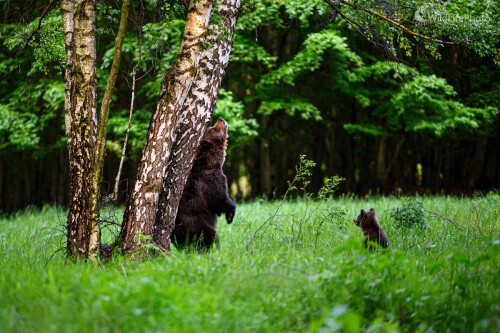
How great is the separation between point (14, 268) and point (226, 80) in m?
14.8

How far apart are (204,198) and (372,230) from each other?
2203mm

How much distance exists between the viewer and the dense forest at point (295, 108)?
52.4 feet

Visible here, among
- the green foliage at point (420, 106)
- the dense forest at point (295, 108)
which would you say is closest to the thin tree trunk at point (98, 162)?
the dense forest at point (295, 108)

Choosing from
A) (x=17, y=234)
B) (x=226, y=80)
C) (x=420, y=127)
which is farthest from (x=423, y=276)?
(x=226, y=80)

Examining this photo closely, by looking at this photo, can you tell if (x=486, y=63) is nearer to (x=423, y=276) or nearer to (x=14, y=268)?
(x=423, y=276)

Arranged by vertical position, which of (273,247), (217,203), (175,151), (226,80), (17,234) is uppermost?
(226,80)

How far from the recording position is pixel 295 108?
61.5 ft

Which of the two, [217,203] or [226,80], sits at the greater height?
[226,80]

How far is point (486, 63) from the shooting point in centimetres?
2056

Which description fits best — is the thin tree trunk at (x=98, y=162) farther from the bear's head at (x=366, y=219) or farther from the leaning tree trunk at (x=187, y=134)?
the bear's head at (x=366, y=219)

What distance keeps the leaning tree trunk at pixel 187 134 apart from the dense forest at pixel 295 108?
9.92 feet

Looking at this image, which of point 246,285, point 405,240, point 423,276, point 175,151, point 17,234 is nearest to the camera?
point 246,285

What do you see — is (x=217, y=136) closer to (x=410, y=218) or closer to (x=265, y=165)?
(x=410, y=218)

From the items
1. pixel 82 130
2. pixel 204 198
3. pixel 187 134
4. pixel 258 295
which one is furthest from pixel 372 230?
pixel 82 130
